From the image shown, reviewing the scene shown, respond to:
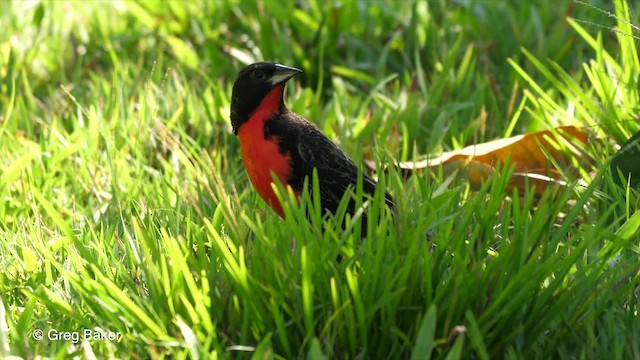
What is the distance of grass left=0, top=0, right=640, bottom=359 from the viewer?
8.57 ft

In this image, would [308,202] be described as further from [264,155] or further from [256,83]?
[256,83]

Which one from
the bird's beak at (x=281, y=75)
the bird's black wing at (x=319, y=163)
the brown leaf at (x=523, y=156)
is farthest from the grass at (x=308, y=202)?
the bird's beak at (x=281, y=75)

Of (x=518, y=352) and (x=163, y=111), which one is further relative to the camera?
(x=163, y=111)

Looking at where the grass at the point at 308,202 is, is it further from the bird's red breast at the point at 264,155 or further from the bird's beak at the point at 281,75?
the bird's beak at the point at 281,75

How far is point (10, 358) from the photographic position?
8.07ft

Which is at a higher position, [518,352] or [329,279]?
[329,279]

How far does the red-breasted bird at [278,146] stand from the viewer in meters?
3.33

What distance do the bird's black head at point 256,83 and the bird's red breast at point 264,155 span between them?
0.07 ft

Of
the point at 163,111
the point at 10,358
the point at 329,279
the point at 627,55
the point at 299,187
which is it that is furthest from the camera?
the point at 163,111

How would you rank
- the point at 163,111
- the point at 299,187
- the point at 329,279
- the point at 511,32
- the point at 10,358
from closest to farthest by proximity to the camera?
1. the point at 10,358
2. the point at 329,279
3. the point at 299,187
4. the point at 163,111
5. the point at 511,32

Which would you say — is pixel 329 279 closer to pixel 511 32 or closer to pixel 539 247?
pixel 539 247

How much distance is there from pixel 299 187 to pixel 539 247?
3.03 ft

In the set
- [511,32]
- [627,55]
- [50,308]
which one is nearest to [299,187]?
[50,308]

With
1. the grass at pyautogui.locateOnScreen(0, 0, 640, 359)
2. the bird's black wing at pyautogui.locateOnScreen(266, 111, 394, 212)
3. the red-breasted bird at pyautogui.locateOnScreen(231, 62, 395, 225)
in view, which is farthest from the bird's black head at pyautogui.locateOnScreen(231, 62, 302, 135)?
the grass at pyautogui.locateOnScreen(0, 0, 640, 359)
